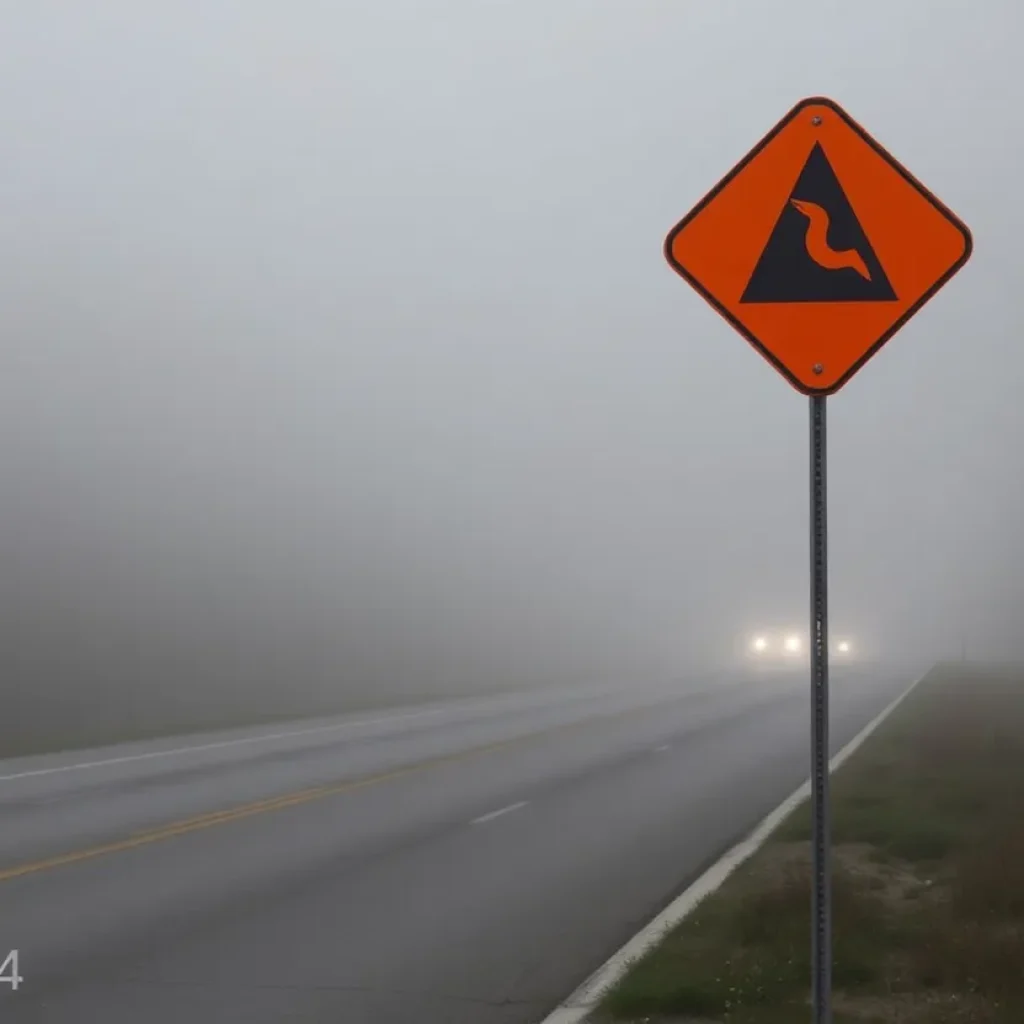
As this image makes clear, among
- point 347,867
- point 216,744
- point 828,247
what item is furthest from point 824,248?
point 216,744

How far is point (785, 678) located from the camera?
58188 mm

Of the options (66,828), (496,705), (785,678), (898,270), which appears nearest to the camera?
(898,270)

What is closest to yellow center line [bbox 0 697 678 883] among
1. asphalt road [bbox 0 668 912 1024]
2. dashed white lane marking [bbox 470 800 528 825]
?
asphalt road [bbox 0 668 912 1024]

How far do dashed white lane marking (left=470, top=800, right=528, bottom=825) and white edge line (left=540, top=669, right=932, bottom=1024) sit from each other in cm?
267

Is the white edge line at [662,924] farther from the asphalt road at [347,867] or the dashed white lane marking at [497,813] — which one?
the dashed white lane marking at [497,813]

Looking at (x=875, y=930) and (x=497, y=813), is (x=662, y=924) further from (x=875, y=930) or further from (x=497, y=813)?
(x=497, y=813)

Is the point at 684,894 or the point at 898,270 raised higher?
the point at 898,270

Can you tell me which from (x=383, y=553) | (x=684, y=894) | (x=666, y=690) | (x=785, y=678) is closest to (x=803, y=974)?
(x=684, y=894)

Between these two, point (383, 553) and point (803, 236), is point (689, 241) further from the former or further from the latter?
point (383, 553)

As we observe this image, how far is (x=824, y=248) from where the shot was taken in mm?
5043

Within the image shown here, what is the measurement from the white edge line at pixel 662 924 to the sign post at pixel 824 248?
3.98m

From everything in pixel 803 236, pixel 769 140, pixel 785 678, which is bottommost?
pixel 785 678

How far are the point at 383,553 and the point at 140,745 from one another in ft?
157

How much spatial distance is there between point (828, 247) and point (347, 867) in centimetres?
850
